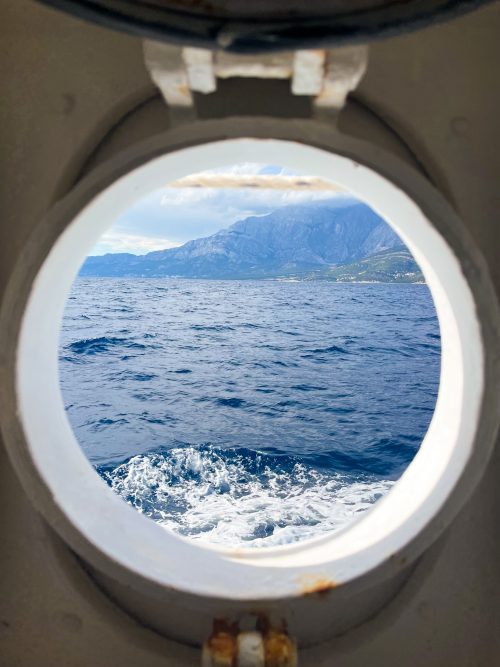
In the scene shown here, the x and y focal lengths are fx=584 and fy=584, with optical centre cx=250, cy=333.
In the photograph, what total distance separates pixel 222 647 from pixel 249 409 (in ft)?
37.6

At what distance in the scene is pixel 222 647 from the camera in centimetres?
131

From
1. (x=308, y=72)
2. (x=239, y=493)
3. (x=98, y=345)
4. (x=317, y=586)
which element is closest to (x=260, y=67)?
(x=308, y=72)

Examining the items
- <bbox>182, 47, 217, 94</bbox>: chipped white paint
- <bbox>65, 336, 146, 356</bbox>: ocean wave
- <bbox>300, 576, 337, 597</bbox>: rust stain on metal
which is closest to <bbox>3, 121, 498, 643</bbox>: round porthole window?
<bbox>300, 576, 337, 597</bbox>: rust stain on metal

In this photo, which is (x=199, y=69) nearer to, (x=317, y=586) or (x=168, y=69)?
(x=168, y=69)

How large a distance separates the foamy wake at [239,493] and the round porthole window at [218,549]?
474 centimetres

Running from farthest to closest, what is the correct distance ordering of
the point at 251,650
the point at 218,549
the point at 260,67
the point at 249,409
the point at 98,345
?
the point at 98,345, the point at 249,409, the point at 218,549, the point at 251,650, the point at 260,67

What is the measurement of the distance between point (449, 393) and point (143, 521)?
88 centimetres

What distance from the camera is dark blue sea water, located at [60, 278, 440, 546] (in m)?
7.61

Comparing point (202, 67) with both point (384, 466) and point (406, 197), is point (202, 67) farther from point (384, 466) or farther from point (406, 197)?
point (384, 466)

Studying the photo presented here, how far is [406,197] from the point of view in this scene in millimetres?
1269

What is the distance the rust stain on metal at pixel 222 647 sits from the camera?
129 cm

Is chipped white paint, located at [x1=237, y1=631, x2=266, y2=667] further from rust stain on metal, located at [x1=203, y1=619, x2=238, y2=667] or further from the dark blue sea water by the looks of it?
the dark blue sea water

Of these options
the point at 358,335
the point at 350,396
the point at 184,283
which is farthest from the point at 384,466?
the point at 184,283

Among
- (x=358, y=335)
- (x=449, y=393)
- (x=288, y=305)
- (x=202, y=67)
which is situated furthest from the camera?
(x=288, y=305)
